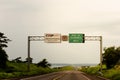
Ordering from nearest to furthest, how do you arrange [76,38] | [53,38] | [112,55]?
[53,38]
[76,38]
[112,55]

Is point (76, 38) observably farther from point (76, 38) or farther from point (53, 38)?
point (53, 38)

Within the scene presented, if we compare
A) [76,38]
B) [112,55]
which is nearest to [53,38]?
[76,38]

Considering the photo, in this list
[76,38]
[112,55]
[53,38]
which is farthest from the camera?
[112,55]

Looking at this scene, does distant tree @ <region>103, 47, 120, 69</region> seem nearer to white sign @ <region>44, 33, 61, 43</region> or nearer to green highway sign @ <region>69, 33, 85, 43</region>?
green highway sign @ <region>69, 33, 85, 43</region>

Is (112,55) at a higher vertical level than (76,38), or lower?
lower

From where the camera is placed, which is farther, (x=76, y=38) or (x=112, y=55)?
(x=112, y=55)

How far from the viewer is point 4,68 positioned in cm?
6731

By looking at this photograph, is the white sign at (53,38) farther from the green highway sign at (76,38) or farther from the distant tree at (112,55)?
the distant tree at (112,55)

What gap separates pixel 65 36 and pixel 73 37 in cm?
149

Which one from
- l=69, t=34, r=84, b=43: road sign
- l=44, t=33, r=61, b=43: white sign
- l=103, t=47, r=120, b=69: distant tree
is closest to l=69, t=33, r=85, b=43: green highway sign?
l=69, t=34, r=84, b=43: road sign

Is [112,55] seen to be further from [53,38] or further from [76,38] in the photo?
[53,38]

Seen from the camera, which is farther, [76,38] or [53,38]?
[76,38]

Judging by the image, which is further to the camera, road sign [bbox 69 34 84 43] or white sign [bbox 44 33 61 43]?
road sign [bbox 69 34 84 43]

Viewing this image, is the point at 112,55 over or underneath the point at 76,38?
underneath
